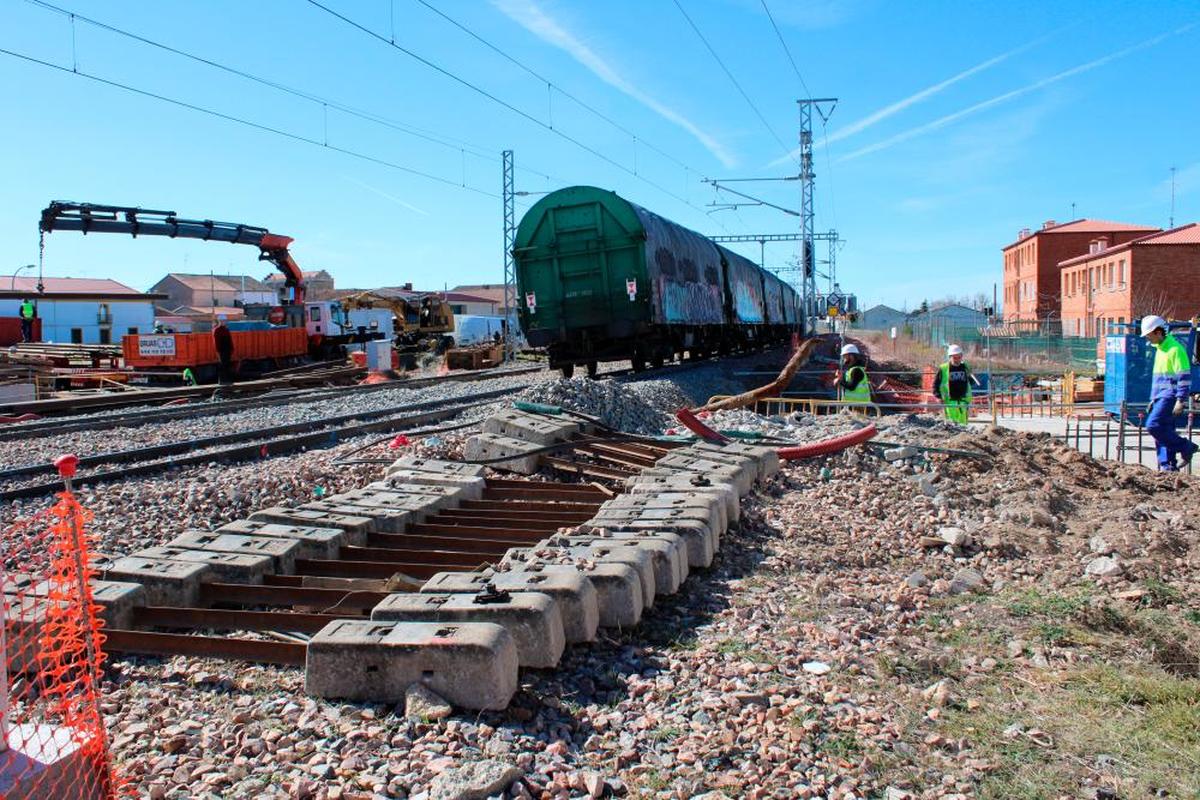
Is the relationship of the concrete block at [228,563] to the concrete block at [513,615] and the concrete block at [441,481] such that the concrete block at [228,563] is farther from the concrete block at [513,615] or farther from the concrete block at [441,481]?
the concrete block at [441,481]

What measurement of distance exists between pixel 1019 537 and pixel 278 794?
5.26m

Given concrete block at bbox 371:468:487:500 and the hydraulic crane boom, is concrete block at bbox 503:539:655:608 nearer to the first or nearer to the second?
concrete block at bbox 371:468:487:500

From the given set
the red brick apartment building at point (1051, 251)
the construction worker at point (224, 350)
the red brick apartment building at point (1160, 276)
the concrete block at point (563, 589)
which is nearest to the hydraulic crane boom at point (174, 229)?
the construction worker at point (224, 350)

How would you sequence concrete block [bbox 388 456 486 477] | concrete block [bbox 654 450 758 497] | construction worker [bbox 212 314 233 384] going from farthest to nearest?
construction worker [bbox 212 314 233 384], concrete block [bbox 388 456 486 477], concrete block [bbox 654 450 758 497]

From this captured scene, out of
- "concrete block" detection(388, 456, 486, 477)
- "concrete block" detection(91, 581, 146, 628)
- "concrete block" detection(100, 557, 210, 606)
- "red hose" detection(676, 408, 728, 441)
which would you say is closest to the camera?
"concrete block" detection(91, 581, 146, 628)

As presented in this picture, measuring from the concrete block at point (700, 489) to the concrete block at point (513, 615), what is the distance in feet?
8.09

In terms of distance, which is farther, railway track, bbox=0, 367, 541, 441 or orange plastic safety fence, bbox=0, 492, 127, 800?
railway track, bbox=0, 367, 541, 441

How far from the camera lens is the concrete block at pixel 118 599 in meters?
4.73

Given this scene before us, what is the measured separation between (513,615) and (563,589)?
332 mm

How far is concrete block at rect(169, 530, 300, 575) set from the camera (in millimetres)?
5559

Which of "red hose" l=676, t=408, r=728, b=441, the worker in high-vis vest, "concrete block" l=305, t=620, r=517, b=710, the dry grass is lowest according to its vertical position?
the dry grass

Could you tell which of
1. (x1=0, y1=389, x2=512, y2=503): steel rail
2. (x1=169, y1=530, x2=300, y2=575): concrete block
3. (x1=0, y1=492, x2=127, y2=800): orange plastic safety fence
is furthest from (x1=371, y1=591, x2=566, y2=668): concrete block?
(x1=0, y1=389, x2=512, y2=503): steel rail

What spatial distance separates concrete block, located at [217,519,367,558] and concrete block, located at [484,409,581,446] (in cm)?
309

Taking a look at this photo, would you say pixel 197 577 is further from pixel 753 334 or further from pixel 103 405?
pixel 753 334
